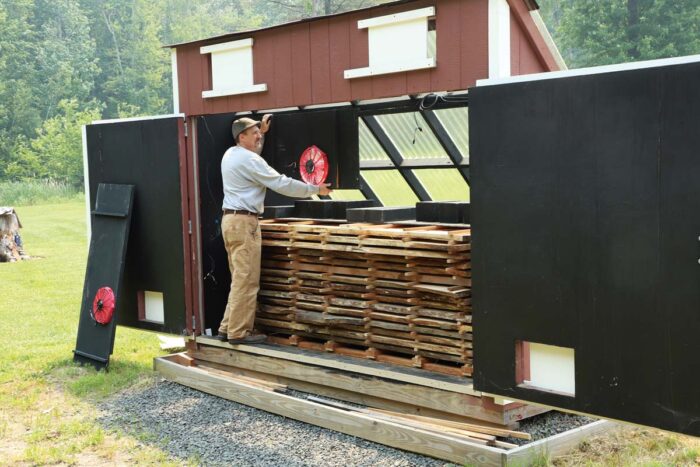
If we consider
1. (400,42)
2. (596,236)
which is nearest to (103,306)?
(400,42)

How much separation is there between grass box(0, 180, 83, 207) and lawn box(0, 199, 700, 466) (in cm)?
2141

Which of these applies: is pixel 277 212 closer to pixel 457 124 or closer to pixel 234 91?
pixel 234 91

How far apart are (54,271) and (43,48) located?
40.7 m

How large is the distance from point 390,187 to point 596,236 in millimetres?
4716

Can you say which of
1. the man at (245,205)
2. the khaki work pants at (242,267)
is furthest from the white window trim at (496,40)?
the khaki work pants at (242,267)

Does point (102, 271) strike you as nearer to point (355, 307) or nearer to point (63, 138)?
point (355, 307)

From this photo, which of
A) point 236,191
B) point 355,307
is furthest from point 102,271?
point 355,307

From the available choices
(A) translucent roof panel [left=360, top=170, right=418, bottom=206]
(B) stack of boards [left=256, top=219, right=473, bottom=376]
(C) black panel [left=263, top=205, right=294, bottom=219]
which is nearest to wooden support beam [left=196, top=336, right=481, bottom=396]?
(B) stack of boards [left=256, top=219, right=473, bottom=376]

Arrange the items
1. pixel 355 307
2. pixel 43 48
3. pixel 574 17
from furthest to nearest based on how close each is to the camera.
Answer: pixel 43 48
pixel 574 17
pixel 355 307

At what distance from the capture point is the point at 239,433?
7625 mm

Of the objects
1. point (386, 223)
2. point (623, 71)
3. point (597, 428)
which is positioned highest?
point (623, 71)

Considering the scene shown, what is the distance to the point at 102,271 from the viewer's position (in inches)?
384

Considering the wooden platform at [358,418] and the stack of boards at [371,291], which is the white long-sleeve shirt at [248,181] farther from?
the wooden platform at [358,418]

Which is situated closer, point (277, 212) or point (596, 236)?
point (596, 236)
